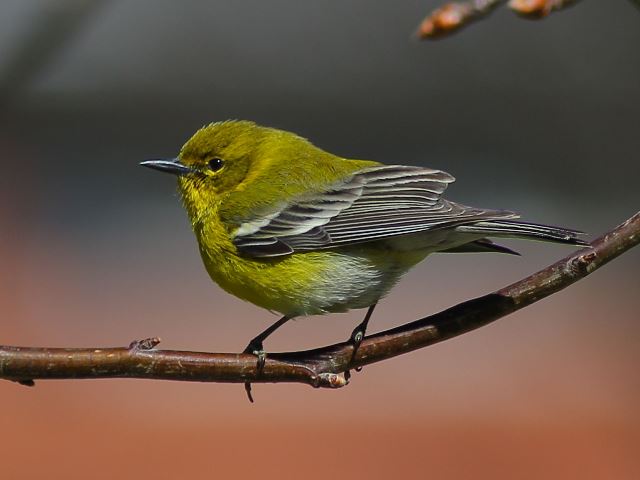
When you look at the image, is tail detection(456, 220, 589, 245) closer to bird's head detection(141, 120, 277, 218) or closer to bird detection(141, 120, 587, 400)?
bird detection(141, 120, 587, 400)

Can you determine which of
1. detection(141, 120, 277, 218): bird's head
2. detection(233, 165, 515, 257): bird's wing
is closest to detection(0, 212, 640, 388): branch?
detection(233, 165, 515, 257): bird's wing

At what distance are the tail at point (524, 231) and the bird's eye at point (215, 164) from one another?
4.79ft

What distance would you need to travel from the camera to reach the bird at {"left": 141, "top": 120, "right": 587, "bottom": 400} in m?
4.29

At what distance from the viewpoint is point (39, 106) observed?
11.1m

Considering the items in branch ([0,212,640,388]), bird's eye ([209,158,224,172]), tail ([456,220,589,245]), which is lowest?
branch ([0,212,640,388])

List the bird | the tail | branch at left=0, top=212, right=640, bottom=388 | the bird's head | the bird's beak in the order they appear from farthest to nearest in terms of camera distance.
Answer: the bird's head, the bird's beak, the bird, the tail, branch at left=0, top=212, right=640, bottom=388

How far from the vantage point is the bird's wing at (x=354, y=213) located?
171 inches

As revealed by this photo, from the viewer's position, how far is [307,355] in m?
3.90

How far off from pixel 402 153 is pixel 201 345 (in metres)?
3.32

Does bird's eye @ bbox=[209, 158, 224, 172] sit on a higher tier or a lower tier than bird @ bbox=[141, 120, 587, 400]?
higher

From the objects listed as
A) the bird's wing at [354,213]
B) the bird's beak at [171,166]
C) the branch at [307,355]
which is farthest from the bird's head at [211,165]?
the branch at [307,355]

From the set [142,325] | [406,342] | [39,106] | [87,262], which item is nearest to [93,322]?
[142,325]

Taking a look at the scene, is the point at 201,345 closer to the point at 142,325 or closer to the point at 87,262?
the point at 142,325

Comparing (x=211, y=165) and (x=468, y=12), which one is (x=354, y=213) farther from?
(x=468, y=12)
